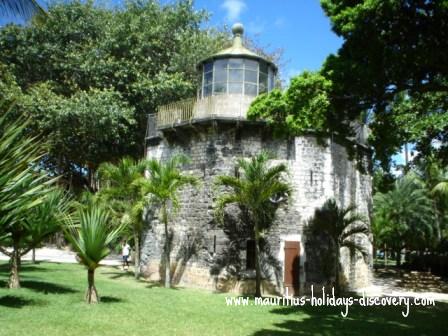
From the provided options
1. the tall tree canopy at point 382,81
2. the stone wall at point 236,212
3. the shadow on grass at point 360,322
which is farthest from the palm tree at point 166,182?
the tall tree canopy at point 382,81

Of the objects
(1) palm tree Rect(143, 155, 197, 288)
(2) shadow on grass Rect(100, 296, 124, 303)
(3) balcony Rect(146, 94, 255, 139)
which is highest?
(3) balcony Rect(146, 94, 255, 139)

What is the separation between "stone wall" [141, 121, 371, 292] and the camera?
15.6 meters

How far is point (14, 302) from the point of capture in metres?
10.9

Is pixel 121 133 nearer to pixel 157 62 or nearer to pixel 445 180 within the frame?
pixel 157 62

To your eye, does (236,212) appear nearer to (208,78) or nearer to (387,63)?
(208,78)

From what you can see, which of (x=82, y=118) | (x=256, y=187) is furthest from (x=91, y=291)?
(x=82, y=118)

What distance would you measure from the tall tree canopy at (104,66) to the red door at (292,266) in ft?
39.1

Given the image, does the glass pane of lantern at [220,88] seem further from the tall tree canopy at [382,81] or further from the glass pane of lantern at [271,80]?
the tall tree canopy at [382,81]

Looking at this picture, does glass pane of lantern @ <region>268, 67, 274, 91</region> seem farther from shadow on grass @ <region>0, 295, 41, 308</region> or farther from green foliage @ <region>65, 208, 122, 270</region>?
shadow on grass @ <region>0, 295, 41, 308</region>

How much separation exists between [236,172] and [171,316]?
6826 mm

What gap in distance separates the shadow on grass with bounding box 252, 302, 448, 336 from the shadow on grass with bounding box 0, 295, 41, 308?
19.1 feet

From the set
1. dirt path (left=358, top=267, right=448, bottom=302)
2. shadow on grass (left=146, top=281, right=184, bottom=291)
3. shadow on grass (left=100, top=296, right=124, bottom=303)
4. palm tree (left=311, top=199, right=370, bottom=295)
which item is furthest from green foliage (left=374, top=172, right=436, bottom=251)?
shadow on grass (left=100, top=296, right=124, bottom=303)

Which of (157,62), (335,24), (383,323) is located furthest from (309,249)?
(157,62)

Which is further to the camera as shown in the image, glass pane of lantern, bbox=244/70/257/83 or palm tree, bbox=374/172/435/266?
palm tree, bbox=374/172/435/266
